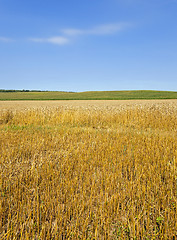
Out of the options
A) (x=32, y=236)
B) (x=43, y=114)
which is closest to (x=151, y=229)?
(x=32, y=236)

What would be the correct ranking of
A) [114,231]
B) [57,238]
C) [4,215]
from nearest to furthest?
[57,238]
[114,231]
[4,215]

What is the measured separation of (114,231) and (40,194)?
4.73ft

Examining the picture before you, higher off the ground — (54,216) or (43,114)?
(43,114)

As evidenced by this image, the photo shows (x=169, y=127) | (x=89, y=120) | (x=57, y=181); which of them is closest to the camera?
(x=57, y=181)

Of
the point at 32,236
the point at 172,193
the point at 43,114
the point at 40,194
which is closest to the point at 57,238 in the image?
the point at 32,236

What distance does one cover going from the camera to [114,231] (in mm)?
2605

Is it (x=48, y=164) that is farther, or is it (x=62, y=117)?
(x=62, y=117)

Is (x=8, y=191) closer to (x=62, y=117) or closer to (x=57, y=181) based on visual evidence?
(x=57, y=181)

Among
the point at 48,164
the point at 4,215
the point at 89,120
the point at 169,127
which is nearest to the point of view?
the point at 4,215

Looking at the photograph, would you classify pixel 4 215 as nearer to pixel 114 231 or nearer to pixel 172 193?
pixel 114 231

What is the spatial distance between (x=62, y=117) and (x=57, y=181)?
8353 millimetres

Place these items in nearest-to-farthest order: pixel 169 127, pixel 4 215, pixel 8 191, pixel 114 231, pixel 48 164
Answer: pixel 114 231 < pixel 4 215 < pixel 8 191 < pixel 48 164 < pixel 169 127

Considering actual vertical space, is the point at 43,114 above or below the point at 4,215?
above

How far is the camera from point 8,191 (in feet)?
11.5
